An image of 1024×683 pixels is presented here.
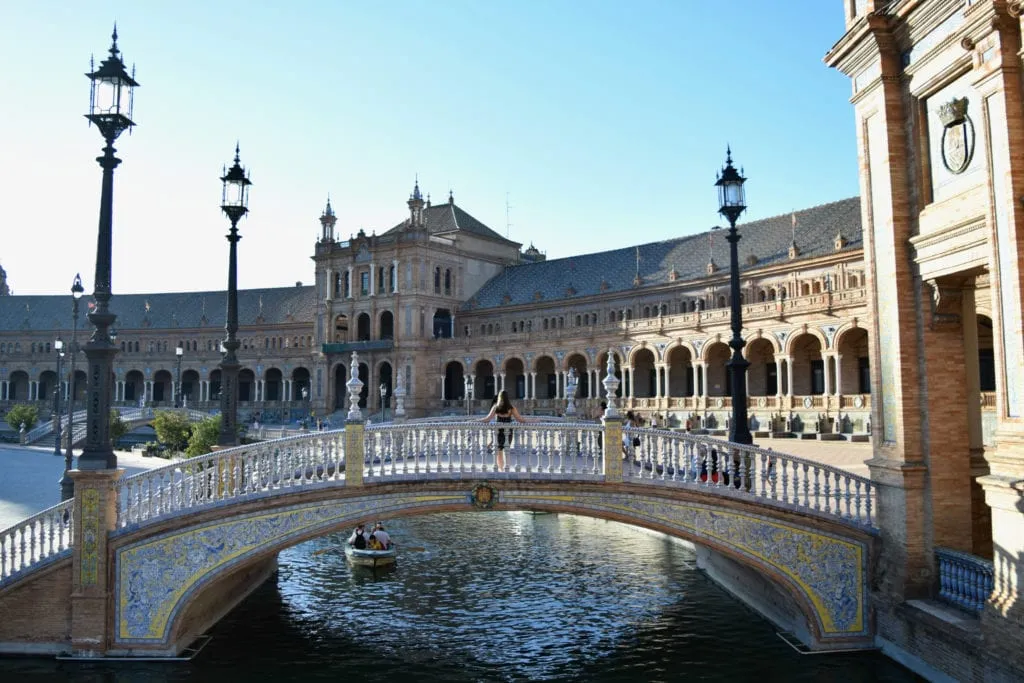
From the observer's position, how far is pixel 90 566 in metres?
13.5

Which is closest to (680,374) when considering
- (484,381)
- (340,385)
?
(484,381)

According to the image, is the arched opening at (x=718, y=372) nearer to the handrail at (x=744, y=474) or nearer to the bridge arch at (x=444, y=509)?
the handrail at (x=744, y=474)

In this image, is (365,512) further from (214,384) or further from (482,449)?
(214,384)

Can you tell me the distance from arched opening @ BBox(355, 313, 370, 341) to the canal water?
55.5m

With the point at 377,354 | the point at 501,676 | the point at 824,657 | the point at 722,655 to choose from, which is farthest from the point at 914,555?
the point at 377,354

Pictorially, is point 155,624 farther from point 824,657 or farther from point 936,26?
point 936,26

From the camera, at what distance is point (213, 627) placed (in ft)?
51.7

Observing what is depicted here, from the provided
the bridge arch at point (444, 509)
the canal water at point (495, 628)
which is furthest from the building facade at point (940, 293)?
the canal water at point (495, 628)

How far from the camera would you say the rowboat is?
2128 cm

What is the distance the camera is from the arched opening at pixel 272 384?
90.2 metres

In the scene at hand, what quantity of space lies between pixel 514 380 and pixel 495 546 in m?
46.9

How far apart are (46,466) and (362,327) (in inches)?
1786

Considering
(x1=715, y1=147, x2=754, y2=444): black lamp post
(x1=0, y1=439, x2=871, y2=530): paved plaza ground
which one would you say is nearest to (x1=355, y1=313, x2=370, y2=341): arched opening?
(x1=0, y1=439, x2=871, y2=530): paved plaza ground

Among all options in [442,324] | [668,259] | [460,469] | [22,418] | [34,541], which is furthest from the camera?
[442,324]
